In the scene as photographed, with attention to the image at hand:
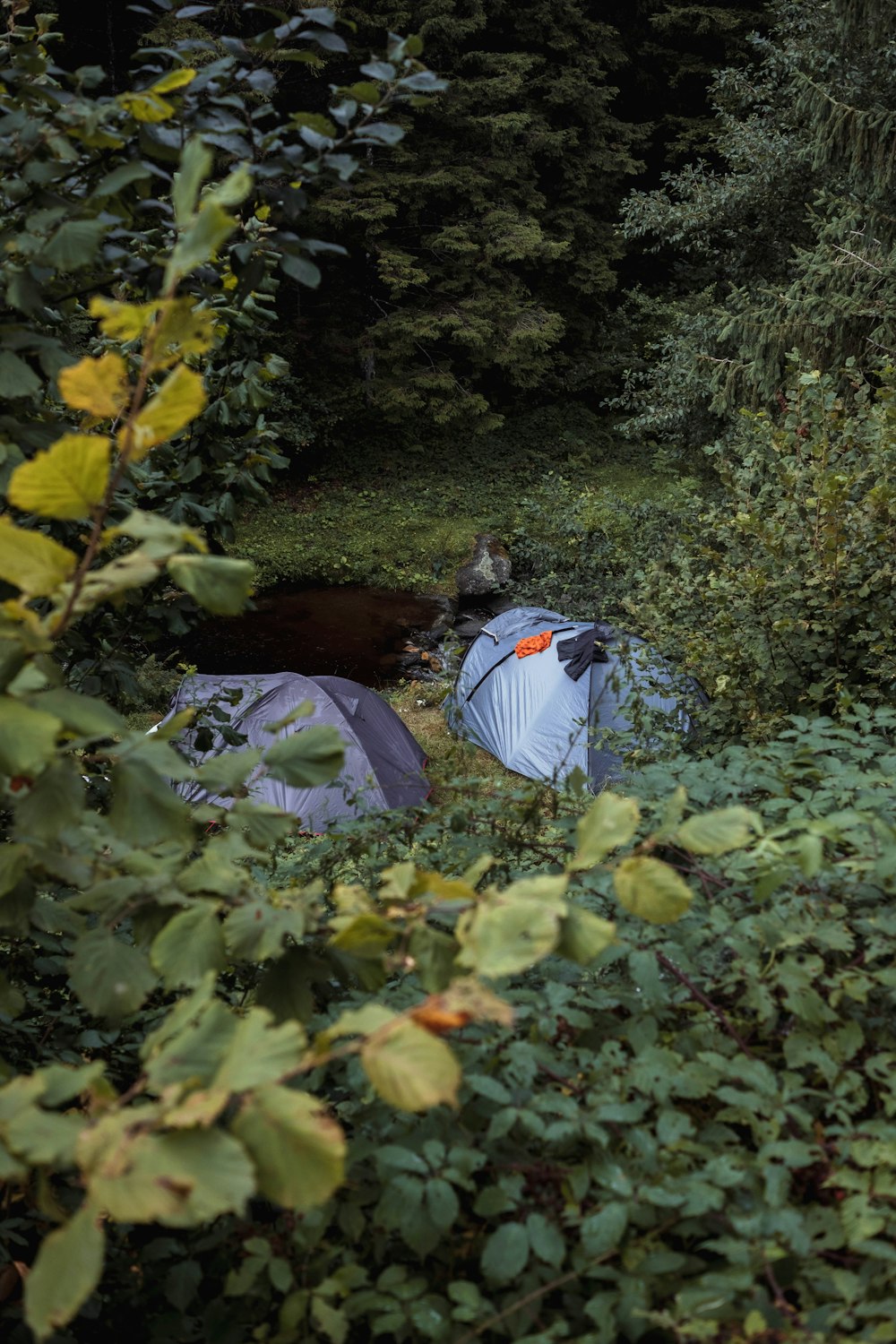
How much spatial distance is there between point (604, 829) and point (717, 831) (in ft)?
0.40

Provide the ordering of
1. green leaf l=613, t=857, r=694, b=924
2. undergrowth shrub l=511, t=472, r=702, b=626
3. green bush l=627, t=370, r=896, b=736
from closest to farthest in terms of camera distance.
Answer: green leaf l=613, t=857, r=694, b=924 → green bush l=627, t=370, r=896, b=736 → undergrowth shrub l=511, t=472, r=702, b=626

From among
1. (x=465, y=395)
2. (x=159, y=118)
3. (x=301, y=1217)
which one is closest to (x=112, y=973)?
(x=301, y=1217)

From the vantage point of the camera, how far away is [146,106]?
144 centimetres

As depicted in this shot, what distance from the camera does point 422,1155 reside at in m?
1.16

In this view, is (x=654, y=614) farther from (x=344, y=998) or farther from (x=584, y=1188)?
(x=584, y=1188)

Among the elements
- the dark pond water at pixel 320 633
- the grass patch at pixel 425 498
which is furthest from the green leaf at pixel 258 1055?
the grass patch at pixel 425 498

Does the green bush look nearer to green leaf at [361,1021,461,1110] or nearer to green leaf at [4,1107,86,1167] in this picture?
green leaf at [361,1021,461,1110]

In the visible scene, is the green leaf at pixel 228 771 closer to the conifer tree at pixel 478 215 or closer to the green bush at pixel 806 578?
the green bush at pixel 806 578

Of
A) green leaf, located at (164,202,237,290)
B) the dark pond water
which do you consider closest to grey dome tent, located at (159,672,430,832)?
the dark pond water

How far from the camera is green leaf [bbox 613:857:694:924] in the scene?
3.22ft

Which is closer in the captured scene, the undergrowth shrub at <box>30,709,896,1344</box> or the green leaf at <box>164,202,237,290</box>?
the green leaf at <box>164,202,237,290</box>

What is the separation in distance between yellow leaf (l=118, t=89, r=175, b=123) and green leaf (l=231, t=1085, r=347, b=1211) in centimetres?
143

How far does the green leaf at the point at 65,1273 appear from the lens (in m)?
0.66

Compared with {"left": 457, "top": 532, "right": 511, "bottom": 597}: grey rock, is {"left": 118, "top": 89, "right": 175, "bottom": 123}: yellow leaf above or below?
above
